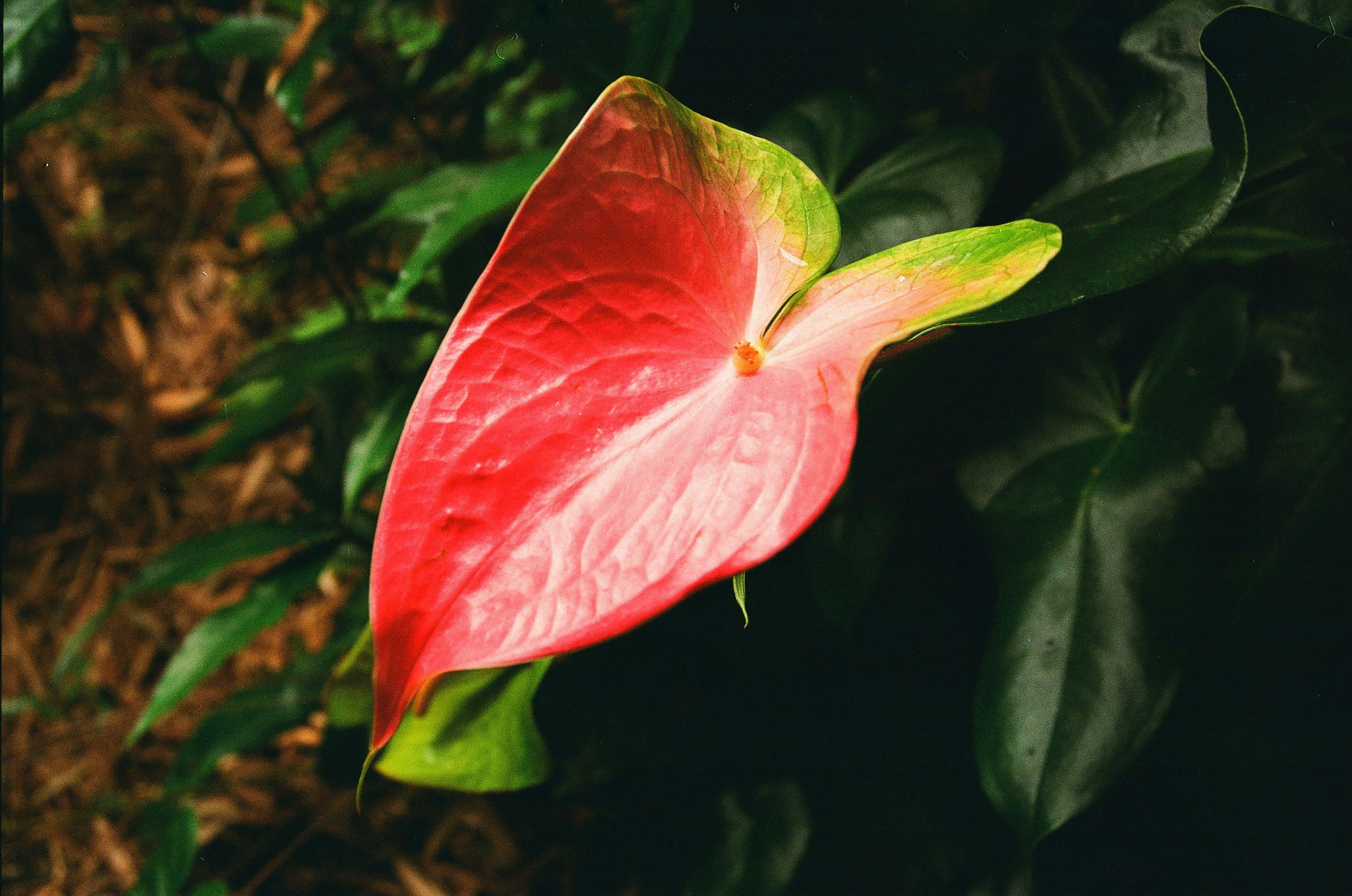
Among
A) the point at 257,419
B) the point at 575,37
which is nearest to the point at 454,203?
the point at 575,37

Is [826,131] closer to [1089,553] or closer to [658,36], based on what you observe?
[658,36]

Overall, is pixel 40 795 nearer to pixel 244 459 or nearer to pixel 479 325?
pixel 244 459

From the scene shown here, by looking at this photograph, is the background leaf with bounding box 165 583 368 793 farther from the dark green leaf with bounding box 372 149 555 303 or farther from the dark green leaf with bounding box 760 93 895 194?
the dark green leaf with bounding box 760 93 895 194

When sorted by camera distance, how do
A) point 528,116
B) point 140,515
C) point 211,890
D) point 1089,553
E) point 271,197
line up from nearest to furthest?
1. point 1089,553
2. point 211,890
3. point 271,197
4. point 528,116
5. point 140,515

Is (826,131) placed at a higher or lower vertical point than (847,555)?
higher

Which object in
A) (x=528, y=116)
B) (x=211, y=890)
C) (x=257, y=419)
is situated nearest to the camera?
(x=211, y=890)

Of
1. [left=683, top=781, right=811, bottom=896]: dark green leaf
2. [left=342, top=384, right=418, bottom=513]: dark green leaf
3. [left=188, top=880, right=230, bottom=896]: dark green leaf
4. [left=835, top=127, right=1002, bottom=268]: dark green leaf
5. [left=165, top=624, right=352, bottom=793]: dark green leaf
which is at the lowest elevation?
[left=683, top=781, right=811, bottom=896]: dark green leaf

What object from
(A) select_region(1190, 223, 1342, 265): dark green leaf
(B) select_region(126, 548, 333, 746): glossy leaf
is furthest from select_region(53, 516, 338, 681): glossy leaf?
(A) select_region(1190, 223, 1342, 265): dark green leaf

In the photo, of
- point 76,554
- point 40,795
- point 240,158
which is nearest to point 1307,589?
point 40,795
